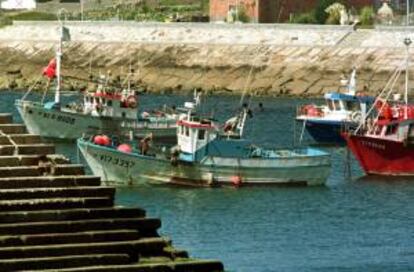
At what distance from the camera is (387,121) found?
69.2 metres

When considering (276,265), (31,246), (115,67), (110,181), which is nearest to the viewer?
(31,246)

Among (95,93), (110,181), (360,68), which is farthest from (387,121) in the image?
(360,68)

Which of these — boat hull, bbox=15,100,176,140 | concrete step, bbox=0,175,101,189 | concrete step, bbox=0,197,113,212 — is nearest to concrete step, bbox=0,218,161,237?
concrete step, bbox=0,197,113,212

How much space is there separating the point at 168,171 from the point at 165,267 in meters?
39.0

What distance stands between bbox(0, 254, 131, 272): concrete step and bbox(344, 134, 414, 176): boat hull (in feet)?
153

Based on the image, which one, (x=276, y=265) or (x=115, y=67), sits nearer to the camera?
(x=276, y=265)

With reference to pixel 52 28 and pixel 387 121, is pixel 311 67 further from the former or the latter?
pixel 387 121

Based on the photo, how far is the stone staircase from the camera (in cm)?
2184

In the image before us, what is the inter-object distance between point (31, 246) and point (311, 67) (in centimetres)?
11201

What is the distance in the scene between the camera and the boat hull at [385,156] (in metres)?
68.2

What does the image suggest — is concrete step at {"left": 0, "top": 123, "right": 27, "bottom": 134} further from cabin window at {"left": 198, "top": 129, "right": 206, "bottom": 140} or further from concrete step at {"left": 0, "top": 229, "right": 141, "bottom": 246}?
cabin window at {"left": 198, "top": 129, "right": 206, "bottom": 140}

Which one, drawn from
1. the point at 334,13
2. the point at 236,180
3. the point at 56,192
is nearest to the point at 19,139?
the point at 56,192

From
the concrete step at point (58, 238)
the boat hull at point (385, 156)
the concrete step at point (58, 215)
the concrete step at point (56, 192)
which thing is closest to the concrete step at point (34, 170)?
the concrete step at point (56, 192)

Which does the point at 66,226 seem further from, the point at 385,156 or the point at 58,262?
the point at 385,156
